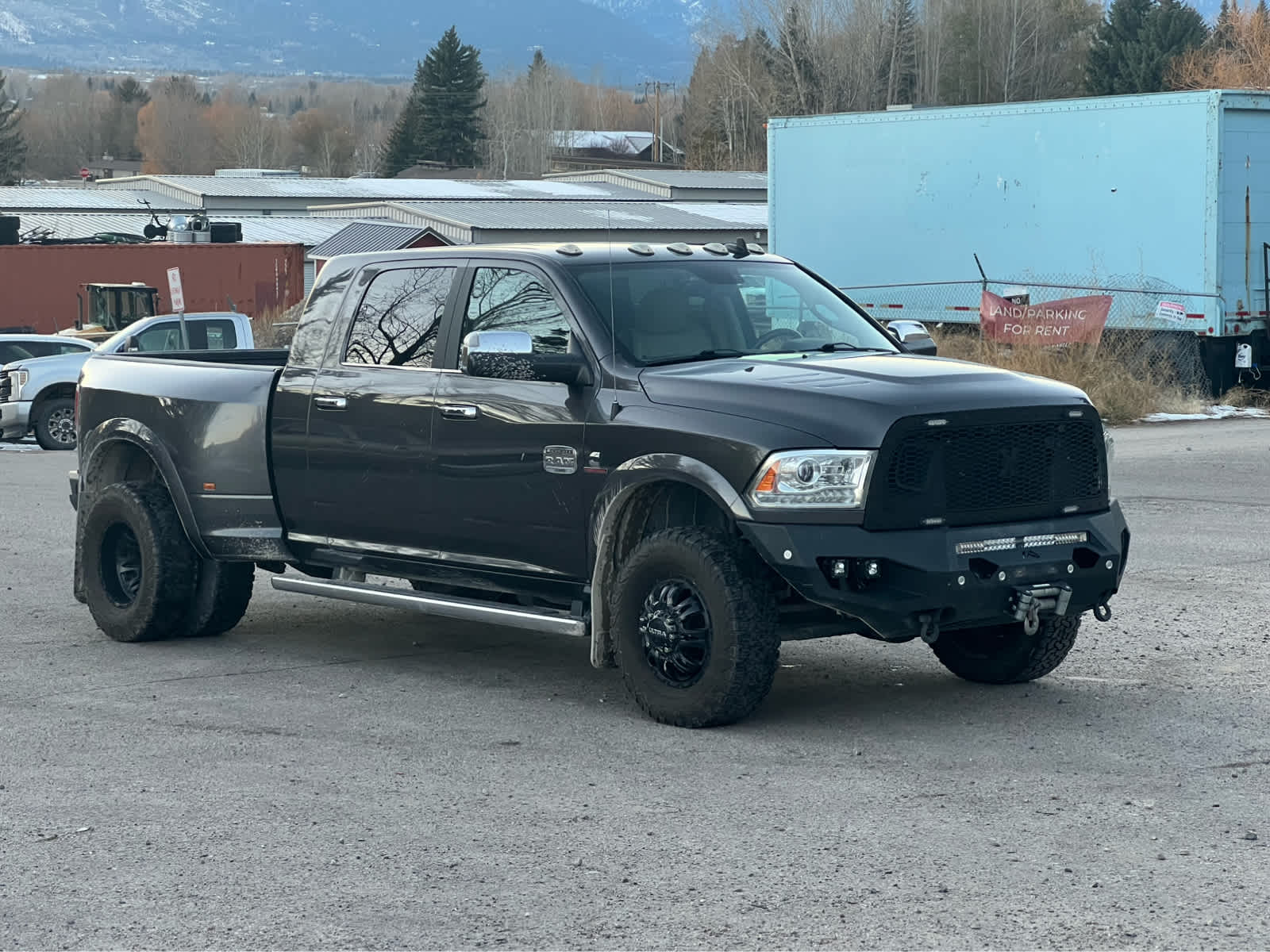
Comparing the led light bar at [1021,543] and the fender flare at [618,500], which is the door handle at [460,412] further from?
the led light bar at [1021,543]

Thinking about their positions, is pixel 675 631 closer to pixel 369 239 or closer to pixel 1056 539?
pixel 1056 539

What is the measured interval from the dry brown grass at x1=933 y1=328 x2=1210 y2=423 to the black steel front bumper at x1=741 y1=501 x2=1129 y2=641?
1674 cm

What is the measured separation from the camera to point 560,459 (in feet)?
25.4

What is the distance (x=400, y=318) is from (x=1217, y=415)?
57.9 feet

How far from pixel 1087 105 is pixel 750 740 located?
2056 centimetres

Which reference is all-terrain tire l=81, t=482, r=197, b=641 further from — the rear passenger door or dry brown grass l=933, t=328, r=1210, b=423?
dry brown grass l=933, t=328, r=1210, b=423

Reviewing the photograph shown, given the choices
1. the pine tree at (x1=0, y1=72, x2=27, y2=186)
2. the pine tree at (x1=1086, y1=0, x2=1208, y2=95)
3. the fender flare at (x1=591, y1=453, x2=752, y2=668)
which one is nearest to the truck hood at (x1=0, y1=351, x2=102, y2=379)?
the fender flare at (x1=591, y1=453, x2=752, y2=668)

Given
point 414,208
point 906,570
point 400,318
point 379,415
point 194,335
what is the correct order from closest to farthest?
point 906,570 → point 379,415 → point 400,318 → point 194,335 → point 414,208

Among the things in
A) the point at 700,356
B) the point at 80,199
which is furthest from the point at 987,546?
the point at 80,199

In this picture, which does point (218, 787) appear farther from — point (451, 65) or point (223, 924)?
point (451, 65)

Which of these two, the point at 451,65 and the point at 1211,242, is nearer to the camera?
the point at 1211,242

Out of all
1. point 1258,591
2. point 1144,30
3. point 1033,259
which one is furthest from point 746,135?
point 1258,591

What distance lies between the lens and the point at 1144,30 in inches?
3349

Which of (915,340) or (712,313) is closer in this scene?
(712,313)
